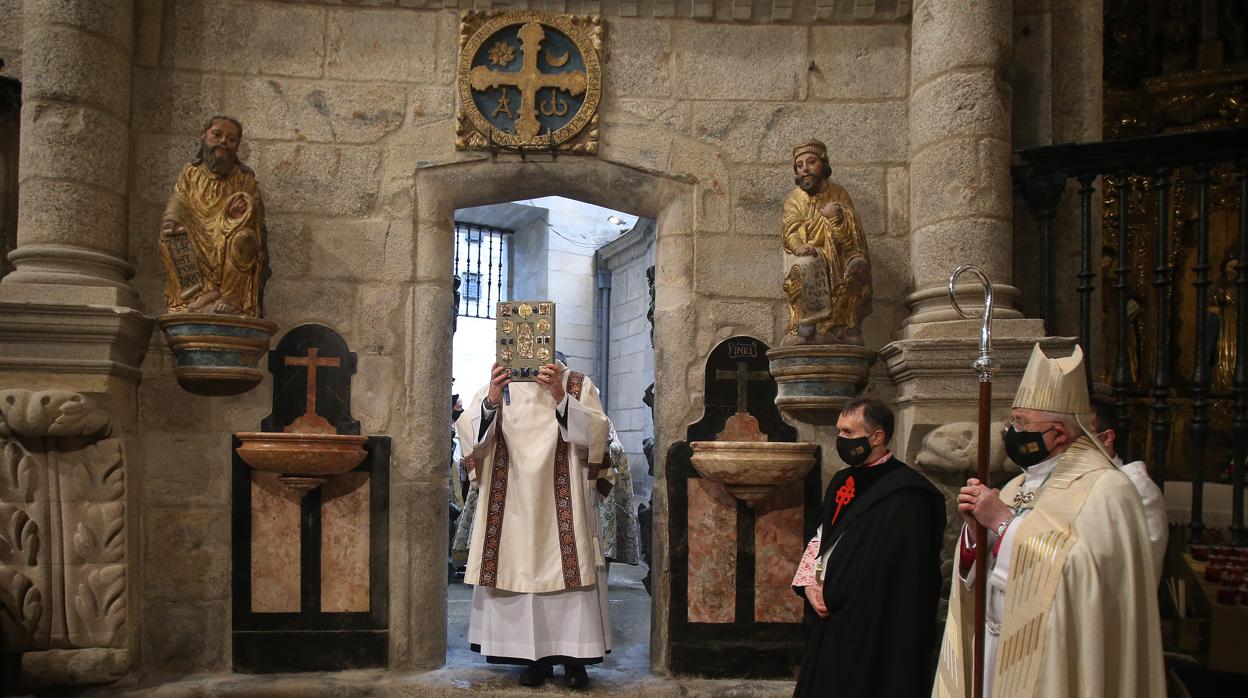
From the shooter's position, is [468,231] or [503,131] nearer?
[503,131]

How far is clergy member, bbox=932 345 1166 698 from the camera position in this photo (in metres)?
2.57

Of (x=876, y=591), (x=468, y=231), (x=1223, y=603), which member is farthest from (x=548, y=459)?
(x=468, y=231)

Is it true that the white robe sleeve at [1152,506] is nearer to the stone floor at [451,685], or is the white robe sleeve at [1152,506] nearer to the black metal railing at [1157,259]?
the black metal railing at [1157,259]

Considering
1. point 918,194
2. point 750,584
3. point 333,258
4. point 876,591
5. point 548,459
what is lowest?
point 750,584

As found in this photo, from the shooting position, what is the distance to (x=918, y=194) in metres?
4.50

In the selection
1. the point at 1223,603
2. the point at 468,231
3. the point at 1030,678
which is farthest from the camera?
the point at 468,231

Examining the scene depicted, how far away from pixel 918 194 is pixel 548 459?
2092 mm

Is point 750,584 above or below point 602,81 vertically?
below

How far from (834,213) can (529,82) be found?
159 cm

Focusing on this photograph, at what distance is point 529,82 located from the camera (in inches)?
185

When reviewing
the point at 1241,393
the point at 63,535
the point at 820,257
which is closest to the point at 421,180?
the point at 820,257

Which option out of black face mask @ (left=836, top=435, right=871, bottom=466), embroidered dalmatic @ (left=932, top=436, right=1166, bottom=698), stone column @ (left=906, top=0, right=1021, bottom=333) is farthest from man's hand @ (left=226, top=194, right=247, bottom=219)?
embroidered dalmatic @ (left=932, top=436, right=1166, bottom=698)

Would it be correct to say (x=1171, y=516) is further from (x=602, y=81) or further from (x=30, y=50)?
(x=30, y=50)

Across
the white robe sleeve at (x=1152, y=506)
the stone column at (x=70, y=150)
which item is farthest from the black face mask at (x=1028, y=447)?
the stone column at (x=70, y=150)
